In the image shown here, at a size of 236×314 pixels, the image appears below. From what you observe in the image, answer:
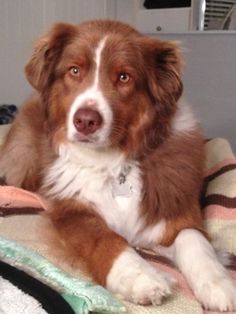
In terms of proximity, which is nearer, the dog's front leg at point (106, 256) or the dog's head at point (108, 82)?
the dog's front leg at point (106, 256)

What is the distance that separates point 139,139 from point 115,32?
349mm

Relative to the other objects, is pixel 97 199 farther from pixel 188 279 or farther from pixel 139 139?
pixel 188 279

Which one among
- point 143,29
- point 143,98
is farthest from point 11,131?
point 143,29

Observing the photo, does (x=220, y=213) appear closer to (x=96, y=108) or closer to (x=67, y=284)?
(x=96, y=108)

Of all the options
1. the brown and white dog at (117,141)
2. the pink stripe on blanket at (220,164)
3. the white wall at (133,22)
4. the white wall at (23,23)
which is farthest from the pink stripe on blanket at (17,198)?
the white wall at (23,23)

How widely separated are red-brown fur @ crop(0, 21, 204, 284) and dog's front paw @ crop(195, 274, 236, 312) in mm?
348

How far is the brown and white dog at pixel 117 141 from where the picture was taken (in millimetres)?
1525

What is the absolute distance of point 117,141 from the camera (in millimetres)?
1606

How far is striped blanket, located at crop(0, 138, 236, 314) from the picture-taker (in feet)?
3.99

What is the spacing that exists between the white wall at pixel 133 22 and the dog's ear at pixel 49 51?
1331mm

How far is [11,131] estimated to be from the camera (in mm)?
2289

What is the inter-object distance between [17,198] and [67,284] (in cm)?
82

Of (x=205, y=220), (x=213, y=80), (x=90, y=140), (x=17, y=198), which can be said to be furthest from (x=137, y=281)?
(x=213, y=80)

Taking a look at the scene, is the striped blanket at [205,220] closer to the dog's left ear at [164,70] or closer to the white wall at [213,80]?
the dog's left ear at [164,70]
